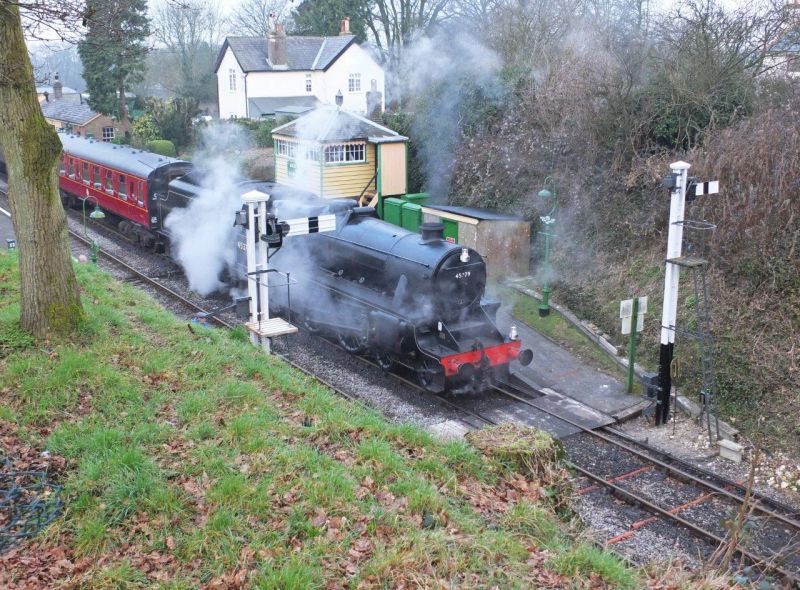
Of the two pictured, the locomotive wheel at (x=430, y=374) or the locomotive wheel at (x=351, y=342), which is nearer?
the locomotive wheel at (x=430, y=374)

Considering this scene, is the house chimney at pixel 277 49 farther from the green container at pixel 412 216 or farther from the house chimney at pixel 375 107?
the green container at pixel 412 216

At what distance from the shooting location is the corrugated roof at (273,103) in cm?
3441

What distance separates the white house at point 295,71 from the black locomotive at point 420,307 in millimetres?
21997

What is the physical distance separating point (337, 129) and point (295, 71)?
1523 centimetres

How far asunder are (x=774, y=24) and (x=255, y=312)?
1237cm

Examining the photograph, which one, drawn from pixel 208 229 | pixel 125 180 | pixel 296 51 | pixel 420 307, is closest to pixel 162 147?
pixel 296 51

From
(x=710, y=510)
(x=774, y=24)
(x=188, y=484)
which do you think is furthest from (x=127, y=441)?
(x=774, y=24)

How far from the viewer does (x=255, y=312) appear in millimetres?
12188

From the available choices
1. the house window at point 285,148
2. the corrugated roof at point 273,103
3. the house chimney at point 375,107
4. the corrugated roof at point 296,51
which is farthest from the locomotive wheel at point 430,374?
the corrugated roof at point 296,51

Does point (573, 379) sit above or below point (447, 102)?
below

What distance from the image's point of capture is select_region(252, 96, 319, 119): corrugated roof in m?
34.4

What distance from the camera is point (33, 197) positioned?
8.96m

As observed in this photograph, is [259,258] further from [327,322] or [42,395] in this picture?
[42,395]

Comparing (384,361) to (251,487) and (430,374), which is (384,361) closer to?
(430,374)
